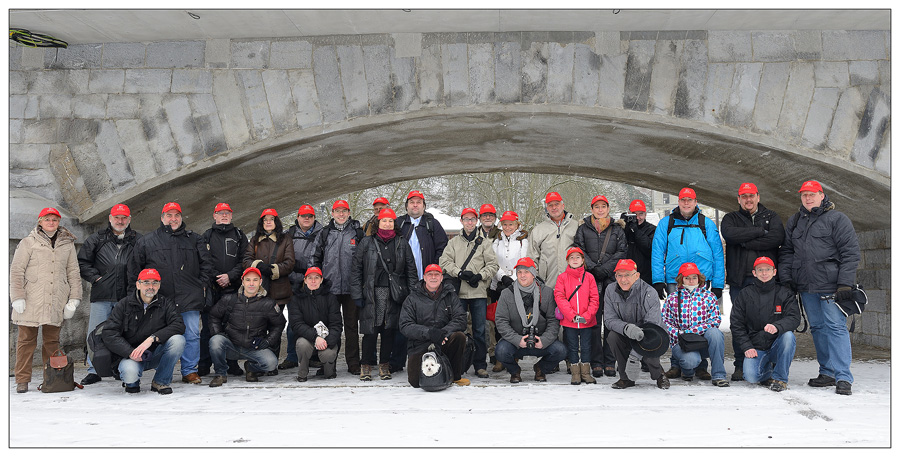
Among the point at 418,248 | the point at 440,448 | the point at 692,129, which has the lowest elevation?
the point at 440,448

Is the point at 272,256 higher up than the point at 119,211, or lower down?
lower down

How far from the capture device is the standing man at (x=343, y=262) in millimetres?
5844

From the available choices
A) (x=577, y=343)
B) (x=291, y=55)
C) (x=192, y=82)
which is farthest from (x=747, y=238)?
(x=192, y=82)

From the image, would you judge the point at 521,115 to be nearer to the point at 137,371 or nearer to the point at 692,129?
the point at 692,129

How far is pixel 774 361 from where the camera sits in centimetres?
507

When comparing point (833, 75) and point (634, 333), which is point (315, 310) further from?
point (833, 75)

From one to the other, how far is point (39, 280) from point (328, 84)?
2.80 m

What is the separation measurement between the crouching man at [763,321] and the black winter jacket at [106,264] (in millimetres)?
4754

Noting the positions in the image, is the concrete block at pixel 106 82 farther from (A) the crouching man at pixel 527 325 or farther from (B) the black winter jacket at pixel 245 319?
(A) the crouching man at pixel 527 325

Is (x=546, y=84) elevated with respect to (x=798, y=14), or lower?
lower

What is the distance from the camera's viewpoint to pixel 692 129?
5973mm

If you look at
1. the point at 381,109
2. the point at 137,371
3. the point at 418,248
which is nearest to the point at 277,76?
the point at 381,109

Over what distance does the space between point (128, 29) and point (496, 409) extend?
4597 mm

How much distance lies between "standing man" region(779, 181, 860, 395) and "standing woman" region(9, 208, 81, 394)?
18.3ft
